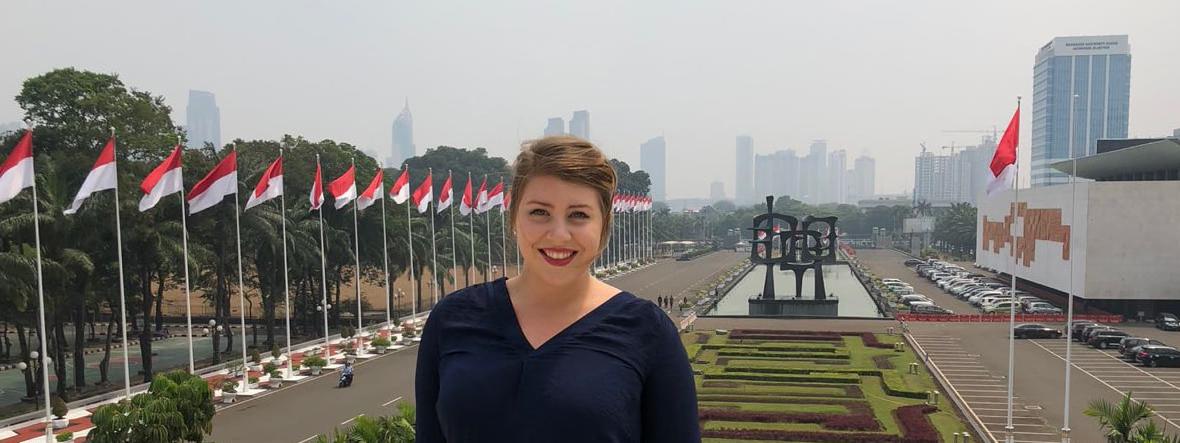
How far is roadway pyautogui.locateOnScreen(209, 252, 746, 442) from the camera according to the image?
2105 cm

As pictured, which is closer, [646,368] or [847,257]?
[646,368]

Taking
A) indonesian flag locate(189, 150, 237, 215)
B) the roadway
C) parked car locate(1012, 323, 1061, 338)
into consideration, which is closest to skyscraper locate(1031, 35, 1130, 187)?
parked car locate(1012, 323, 1061, 338)

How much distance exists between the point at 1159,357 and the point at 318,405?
27258 mm

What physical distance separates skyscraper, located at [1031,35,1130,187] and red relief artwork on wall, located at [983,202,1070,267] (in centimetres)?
10188

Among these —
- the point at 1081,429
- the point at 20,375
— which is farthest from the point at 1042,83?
the point at 20,375

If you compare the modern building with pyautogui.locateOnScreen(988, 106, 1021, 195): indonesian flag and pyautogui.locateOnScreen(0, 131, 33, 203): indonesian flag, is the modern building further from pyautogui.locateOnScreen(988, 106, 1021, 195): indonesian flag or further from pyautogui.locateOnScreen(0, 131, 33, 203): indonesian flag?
pyautogui.locateOnScreen(0, 131, 33, 203): indonesian flag

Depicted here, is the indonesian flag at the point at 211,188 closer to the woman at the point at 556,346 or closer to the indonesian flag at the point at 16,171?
the indonesian flag at the point at 16,171

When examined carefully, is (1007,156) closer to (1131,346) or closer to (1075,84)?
(1131,346)

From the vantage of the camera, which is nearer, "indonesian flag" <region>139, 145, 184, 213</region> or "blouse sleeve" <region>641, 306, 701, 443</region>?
"blouse sleeve" <region>641, 306, 701, 443</region>

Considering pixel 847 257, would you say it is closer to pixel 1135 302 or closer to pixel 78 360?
pixel 1135 302

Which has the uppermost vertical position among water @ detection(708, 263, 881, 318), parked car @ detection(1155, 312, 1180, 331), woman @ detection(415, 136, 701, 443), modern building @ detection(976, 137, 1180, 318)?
woman @ detection(415, 136, 701, 443)

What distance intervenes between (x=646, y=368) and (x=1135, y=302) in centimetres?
4739

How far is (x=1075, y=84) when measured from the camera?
489 feet

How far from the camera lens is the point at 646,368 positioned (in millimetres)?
2779
